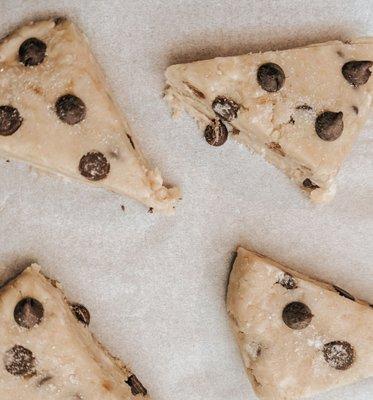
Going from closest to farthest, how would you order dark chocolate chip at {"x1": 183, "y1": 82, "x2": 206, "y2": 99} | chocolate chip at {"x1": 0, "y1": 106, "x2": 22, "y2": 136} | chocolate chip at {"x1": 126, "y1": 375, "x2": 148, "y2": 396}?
chocolate chip at {"x1": 0, "y1": 106, "x2": 22, "y2": 136}
dark chocolate chip at {"x1": 183, "y1": 82, "x2": 206, "y2": 99}
chocolate chip at {"x1": 126, "y1": 375, "x2": 148, "y2": 396}

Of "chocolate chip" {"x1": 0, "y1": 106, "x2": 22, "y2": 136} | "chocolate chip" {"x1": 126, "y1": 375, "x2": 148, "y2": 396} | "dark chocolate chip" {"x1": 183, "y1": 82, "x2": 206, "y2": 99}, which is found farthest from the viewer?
"chocolate chip" {"x1": 126, "y1": 375, "x2": 148, "y2": 396}

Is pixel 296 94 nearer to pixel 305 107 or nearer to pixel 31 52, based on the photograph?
pixel 305 107

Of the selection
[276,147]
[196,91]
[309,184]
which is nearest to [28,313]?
[196,91]

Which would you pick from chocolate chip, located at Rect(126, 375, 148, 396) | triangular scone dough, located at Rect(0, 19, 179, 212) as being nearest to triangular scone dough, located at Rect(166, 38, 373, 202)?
triangular scone dough, located at Rect(0, 19, 179, 212)

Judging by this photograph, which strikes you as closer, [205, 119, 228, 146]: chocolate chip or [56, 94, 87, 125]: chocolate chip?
[56, 94, 87, 125]: chocolate chip

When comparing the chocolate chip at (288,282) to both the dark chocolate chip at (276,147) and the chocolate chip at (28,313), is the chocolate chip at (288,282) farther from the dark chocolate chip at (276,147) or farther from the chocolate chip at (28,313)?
the chocolate chip at (28,313)

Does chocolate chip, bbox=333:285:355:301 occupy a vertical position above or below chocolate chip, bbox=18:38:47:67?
below

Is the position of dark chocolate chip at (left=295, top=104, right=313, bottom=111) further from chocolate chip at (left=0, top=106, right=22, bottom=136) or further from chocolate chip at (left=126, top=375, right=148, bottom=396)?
chocolate chip at (left=126, top=375, right=148, bottom=396)

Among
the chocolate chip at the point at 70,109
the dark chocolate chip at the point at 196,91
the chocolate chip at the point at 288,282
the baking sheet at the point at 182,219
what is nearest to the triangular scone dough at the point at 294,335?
the chocolate chip at the point at 288,282
